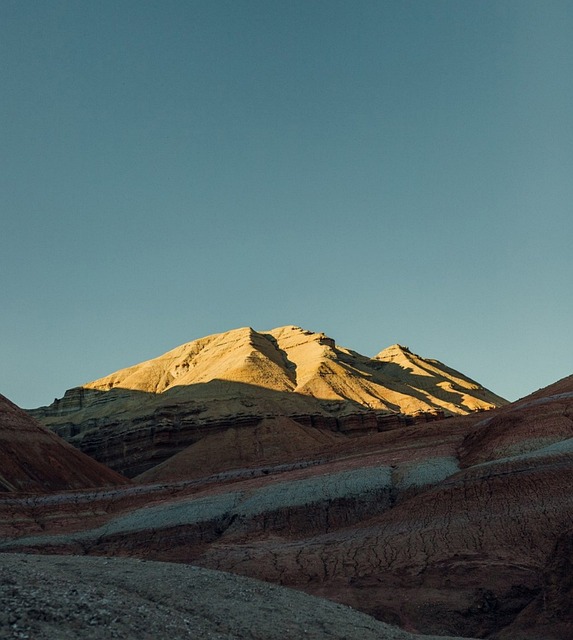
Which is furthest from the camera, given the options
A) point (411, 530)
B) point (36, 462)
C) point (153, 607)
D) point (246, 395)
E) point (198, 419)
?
point (246, 395)

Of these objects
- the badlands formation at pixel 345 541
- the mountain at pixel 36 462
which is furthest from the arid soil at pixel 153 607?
the mountain at pixel 36 462

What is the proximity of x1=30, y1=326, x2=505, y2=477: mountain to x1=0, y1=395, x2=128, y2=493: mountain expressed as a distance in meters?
29.2

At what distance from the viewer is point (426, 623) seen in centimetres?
1805

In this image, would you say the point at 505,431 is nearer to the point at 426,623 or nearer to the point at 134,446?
the point at 426,623

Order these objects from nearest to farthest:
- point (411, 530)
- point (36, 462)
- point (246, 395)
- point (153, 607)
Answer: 1. point (153, 607)
2. point (411, 530)
3. point (36, 462)
4. point (246, 395)

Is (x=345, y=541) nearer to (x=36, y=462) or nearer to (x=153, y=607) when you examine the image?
(x=153, y=607)

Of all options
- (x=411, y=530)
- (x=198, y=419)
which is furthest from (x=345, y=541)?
(x=198, y=419)

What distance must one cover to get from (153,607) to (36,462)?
159ft

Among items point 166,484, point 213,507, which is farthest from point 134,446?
point 213,507

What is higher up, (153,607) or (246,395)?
(246,395)

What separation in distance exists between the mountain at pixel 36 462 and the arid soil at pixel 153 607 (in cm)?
3799

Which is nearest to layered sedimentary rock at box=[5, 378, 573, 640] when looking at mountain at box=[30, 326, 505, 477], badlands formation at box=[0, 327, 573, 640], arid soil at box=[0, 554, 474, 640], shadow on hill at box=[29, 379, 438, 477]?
badlands formation at box=[0, 327, 573, 640]

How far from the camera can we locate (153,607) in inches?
491

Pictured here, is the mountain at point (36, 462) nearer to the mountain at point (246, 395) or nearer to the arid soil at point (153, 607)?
the mountain at point (246, 395)
